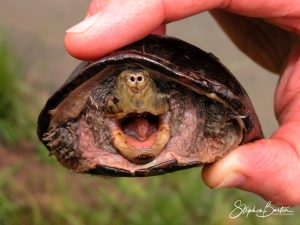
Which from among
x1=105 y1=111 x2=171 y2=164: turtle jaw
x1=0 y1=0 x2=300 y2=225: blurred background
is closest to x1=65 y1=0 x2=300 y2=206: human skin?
x1=105 y1=111 x2=171 y2=164: turtle jaw

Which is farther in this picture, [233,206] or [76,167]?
[233,206]

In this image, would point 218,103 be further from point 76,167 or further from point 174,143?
point 76,167

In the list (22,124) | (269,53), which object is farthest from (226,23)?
Answer: (22,124)

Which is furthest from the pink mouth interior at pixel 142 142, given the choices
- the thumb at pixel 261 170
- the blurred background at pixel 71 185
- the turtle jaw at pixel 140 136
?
the blurred background at pixel 71 185

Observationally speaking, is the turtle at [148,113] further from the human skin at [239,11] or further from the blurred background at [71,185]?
the blurred background at [71,185]

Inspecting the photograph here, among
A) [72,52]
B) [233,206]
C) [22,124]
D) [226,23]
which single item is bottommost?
[233,206]

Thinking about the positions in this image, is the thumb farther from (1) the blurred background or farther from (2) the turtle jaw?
(1) the blurred background

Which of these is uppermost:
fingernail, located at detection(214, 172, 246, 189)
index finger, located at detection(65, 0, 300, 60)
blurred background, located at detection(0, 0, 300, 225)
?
index finger, located at detection(65, 0, 300, 60)
